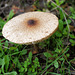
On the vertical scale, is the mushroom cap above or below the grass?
above

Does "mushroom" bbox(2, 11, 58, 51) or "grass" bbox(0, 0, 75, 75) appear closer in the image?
"mushroom" bbox(2, 11, 58, 51)

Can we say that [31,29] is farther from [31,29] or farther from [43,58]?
[43,58]

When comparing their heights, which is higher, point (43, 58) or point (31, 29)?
point (31, 29)

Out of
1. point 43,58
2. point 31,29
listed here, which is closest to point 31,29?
point 31,29

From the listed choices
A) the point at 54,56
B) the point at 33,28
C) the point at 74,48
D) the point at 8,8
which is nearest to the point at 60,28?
the point at 74,48

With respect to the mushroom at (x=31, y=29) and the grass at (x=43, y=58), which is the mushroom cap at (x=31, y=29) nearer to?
the mushroom at (x=31, y=29)

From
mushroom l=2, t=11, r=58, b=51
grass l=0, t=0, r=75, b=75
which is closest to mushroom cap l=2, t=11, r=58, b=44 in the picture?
mushroom l=2, t=11, r=58, b=51

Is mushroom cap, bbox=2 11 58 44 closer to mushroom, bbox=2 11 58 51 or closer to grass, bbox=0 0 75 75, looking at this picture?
mushroom, bbox=2 11 58 51

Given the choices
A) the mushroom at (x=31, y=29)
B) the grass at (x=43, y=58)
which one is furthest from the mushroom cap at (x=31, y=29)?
the grass at (x=43, y=58)

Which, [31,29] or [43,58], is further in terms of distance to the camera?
[43,58]
